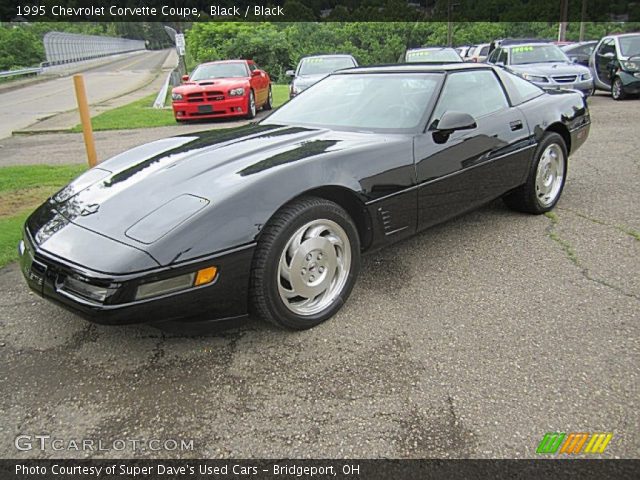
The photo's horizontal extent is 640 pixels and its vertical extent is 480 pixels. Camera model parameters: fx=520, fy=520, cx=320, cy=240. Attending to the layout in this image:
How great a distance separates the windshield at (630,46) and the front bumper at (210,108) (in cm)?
874

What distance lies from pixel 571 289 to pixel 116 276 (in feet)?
8.27

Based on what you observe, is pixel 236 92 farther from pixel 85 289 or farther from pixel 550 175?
pixel 85 289

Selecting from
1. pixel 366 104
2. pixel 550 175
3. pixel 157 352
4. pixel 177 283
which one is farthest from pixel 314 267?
pixel 550 175

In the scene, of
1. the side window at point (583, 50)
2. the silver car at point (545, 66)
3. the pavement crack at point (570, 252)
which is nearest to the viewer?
the pavement crack at point (570, 252)

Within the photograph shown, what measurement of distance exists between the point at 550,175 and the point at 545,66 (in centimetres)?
788

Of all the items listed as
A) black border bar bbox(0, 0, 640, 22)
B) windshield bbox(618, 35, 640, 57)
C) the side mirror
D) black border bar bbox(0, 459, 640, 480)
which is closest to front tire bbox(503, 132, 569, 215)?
the side mirror

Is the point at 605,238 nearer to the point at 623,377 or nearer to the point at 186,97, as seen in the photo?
the point at 623,377

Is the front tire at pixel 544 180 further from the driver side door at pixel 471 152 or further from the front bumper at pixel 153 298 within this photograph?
the front bumper at pixel 153 298

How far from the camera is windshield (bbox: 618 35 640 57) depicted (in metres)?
11.9

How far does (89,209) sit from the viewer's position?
8.68 feet

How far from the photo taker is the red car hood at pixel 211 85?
10.8m

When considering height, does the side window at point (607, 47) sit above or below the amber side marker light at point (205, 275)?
above

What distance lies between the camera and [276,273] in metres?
2.51

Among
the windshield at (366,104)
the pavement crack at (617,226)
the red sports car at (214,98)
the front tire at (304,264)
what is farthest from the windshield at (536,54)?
the front tire at (304,264)
